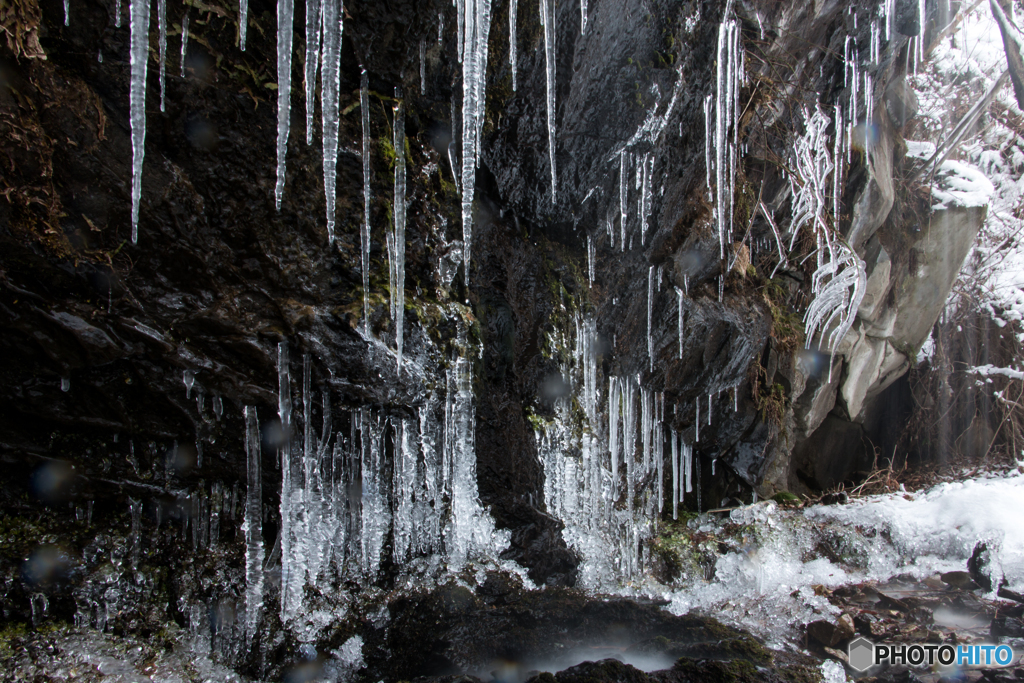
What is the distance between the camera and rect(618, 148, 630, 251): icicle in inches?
157

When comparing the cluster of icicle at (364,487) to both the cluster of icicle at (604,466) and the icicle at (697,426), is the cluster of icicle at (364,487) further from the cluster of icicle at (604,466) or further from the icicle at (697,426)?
the icicle at (697,426)

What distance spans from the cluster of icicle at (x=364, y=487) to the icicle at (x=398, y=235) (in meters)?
0.56

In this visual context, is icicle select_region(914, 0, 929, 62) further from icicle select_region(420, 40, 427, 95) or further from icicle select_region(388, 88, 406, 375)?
icicle select_region(388, 88, 406, 375)

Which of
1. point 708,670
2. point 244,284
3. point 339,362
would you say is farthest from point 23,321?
point 708,670

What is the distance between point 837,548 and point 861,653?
1.92m

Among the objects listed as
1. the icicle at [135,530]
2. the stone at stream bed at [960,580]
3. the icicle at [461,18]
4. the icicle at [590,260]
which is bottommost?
the stone at stream bed at [960,580]

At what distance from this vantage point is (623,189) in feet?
13.5

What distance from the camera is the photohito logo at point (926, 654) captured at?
3.73m

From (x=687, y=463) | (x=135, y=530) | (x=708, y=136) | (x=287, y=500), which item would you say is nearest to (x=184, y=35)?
(x=287, y=500)

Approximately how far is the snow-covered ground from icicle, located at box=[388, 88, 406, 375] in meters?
3.84

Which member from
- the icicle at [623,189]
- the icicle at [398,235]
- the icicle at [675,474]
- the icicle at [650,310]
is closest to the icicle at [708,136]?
the icicle at [623,189]

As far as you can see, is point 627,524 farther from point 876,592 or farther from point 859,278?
point 859,278

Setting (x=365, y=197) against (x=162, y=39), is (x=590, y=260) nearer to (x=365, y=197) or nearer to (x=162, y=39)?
(x=365, y=197)

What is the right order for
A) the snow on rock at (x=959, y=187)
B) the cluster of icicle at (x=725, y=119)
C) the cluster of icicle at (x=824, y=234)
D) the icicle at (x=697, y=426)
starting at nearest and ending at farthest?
the cluster of icicle at (x=725, y=119) → the cluster of icicle at (x=824, y=234) → the icicle at (x=697, y=426) → the snow on rock at (x=959, y=187)
